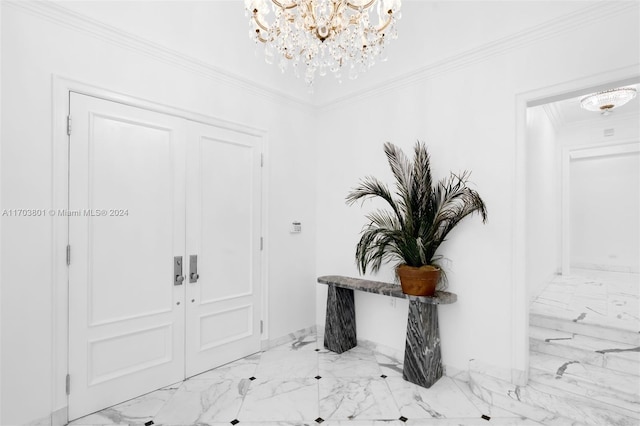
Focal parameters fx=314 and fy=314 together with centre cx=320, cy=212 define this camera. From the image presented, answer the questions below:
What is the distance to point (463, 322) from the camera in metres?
2.84

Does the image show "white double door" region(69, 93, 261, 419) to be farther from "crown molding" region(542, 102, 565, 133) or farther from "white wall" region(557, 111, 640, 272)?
"white wall" region(557, 111, 640, 272)

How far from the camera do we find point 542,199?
474 centimetres

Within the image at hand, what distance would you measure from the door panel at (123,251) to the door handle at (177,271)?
4cm

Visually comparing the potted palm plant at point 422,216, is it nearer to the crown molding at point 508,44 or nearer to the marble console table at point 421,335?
the marble console table at point 421,335

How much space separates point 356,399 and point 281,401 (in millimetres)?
598

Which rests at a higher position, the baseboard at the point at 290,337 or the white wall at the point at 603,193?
the white wall at the point at 603,193

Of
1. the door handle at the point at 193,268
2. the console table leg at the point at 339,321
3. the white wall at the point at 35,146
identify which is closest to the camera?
the white wall at the point at 35,146

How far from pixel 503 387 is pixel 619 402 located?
72 cm

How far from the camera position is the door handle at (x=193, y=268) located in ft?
9.43

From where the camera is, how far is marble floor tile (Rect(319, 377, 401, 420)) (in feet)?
7.59

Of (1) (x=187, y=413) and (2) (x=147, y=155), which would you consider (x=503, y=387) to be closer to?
(1) (x=187, y=413)

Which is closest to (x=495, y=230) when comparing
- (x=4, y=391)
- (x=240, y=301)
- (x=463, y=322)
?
(x=463, y=322)

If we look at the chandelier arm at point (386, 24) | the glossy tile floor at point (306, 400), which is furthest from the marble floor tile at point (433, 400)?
the chandelier arm at point (386, 24)

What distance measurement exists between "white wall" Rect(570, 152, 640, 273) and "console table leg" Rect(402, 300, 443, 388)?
5325 mm
